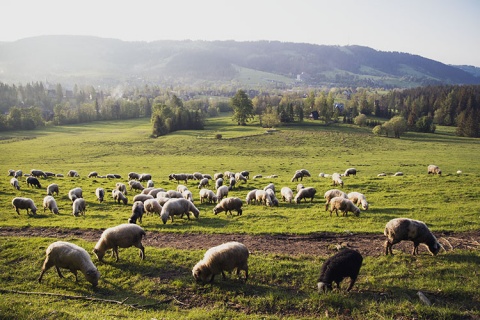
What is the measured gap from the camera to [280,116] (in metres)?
107

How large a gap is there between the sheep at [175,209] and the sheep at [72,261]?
795 centimetres

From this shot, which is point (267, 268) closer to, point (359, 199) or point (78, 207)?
point (359, 199)

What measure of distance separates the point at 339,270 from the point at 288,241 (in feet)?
18.0

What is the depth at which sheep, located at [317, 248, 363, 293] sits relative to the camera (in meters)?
11.3

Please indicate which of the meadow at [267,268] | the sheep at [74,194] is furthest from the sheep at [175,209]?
the sheep at [74,194]

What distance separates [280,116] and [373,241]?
92782 mm

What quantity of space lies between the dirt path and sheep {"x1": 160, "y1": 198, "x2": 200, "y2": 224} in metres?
2.26

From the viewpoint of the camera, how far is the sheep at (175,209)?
20406mm

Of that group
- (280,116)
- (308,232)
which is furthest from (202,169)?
(280,116)

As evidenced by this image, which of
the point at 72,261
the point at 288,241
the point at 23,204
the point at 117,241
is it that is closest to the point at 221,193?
the point at 288,241

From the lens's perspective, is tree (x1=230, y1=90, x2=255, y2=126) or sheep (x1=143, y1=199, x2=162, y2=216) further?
tree (x1=230, y1=90, x2=255, y2=126)

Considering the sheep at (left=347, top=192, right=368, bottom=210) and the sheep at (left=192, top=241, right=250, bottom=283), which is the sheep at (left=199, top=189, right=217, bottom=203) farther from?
the sheep at (left=192, top=241, right=250, bottom=283)

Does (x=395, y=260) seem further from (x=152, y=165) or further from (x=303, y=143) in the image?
(x=303, y=143)

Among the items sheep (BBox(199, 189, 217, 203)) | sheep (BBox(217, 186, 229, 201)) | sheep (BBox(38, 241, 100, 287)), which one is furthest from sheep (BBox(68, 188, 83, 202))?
sheep (BBox(38, 241, 100, 287))
